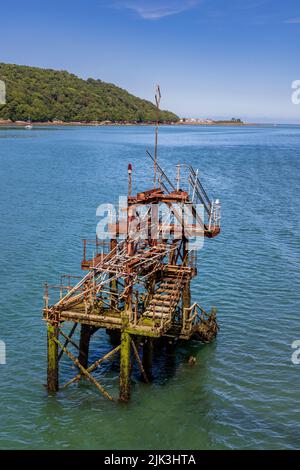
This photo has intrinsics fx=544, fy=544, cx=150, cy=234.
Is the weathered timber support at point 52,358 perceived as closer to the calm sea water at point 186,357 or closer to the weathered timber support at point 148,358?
the calm sea water at point 186,357

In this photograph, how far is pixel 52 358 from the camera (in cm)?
2481

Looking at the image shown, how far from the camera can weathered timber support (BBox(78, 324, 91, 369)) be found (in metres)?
27.2

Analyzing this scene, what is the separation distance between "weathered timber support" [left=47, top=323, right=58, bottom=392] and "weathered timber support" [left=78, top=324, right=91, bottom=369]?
7.91 ft

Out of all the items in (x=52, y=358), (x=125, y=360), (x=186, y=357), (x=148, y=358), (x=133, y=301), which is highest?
(x=133, y=301)

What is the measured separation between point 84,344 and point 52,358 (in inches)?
113

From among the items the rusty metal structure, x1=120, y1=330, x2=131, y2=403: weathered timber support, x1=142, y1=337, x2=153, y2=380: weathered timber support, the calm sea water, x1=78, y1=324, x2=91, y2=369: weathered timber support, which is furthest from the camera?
x1=78, y1=324, x2=91, y2=369: weathered timber support

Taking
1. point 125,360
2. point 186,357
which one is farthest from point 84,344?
point 186,357

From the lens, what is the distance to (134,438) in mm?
22422
